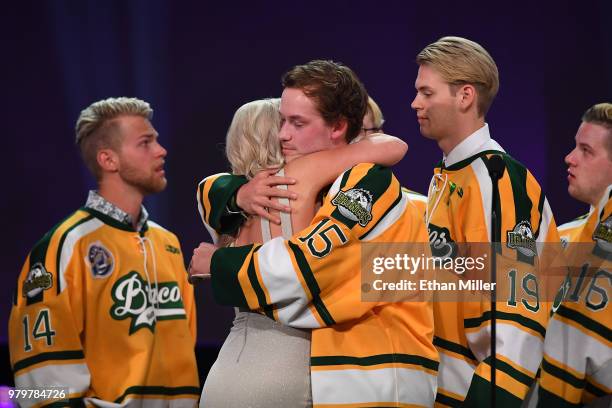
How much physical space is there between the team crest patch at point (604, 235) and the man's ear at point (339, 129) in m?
0.91

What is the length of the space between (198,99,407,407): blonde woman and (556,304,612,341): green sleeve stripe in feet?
2.39

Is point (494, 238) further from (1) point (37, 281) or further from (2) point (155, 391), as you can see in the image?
(1) point (37, 281)

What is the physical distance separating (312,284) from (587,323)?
91cm

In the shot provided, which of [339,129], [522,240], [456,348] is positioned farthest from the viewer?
[456,348]

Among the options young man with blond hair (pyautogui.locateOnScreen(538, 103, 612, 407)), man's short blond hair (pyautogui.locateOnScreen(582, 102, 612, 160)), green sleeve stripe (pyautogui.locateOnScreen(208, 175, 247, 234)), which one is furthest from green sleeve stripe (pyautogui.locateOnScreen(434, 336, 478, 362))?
man's short blond hair (pyautogui.locateOnScreen(582, 102, 612, 160))

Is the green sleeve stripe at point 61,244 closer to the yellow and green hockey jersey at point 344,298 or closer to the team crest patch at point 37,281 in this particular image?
the team crest patch at point 37,281

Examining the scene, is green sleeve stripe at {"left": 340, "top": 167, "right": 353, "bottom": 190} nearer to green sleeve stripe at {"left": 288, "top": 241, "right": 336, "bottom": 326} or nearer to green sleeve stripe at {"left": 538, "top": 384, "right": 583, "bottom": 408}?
green sleeve stripe at {"left": 288, "top": 241, "right": 336, "bottom": 326}

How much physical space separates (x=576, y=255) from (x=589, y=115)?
30.0 inches

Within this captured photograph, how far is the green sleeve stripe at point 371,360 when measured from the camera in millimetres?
2367

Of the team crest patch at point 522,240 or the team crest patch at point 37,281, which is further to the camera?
the team crest patch at point 37,281

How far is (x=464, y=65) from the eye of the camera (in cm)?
306

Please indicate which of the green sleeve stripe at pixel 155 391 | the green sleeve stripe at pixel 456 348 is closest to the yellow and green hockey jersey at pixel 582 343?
the green sleeve stripe at pixel 456 348

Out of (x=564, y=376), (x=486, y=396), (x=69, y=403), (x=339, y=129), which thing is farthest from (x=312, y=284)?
(x=69, y=403)

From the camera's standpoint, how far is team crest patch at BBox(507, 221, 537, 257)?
2.82m
